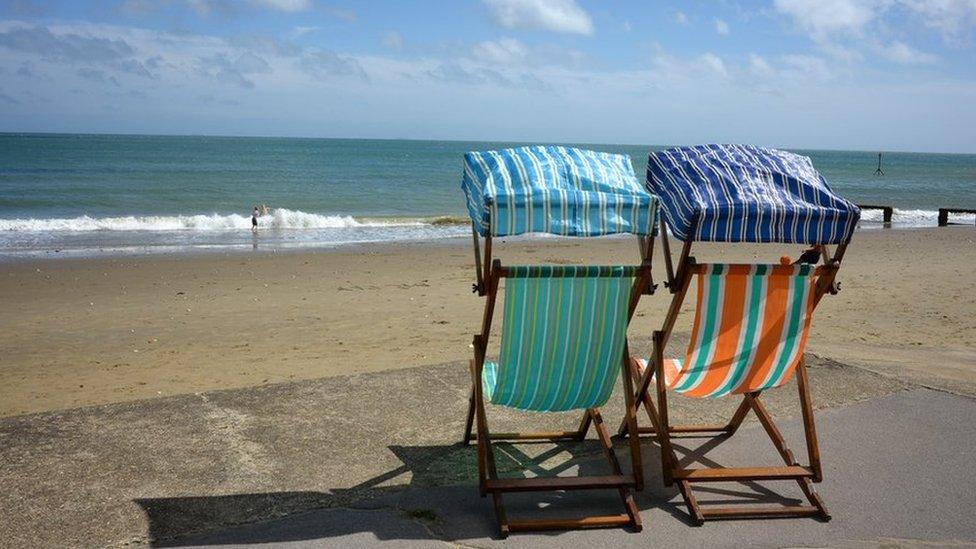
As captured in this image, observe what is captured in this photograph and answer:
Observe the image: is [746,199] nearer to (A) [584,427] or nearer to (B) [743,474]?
(B) [743,474]

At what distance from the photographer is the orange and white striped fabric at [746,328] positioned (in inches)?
147

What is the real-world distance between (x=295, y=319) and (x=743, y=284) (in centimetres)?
722

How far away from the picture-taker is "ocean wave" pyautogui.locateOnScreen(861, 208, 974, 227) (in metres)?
27.4

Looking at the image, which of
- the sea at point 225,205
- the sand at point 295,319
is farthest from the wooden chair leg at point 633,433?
the sea at point 225,205

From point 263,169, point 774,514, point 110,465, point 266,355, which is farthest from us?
point 263,169

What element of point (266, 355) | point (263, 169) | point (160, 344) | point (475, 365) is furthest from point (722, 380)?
point (263, 169)

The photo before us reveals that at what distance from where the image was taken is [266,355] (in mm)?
8211

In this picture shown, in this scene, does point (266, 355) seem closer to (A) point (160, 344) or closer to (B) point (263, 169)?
(A) point (160, 344)

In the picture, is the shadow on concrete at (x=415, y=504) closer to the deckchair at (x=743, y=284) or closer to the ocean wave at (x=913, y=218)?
the deckchair at (x=743, y=284)

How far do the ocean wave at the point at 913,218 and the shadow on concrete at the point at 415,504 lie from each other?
81.5ft

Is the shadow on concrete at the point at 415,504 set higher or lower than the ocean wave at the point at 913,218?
lower

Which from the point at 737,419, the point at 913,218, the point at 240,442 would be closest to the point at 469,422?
the point at 240,442

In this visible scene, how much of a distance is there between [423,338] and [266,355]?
63.5 inches

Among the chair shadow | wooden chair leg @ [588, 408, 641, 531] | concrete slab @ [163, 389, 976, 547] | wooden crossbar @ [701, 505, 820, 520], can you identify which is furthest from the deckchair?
the chair shadow
